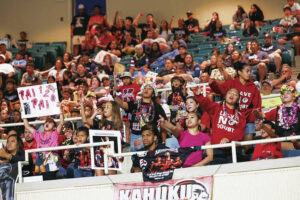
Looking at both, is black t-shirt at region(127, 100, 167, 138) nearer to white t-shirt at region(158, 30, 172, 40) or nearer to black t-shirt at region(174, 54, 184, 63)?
black t-shirt at region(174, 54, 184, 63)

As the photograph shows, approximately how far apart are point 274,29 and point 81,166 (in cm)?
766

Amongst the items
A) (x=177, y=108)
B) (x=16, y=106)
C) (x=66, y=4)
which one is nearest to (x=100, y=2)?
(x=66, y=4)

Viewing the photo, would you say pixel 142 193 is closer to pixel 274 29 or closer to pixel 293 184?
pixel 293 184

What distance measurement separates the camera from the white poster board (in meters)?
8.95

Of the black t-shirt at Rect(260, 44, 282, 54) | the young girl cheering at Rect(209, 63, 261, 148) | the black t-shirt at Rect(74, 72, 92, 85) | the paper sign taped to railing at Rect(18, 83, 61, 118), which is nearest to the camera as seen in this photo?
the young girl cheering at Rect(209, 63, 261, 148)

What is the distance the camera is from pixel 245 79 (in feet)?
32.0

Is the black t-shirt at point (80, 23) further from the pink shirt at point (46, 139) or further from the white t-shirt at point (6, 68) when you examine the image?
the pink shirt at point (46, 139)

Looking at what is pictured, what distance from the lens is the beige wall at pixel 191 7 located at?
61.1ft

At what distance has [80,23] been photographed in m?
19.0

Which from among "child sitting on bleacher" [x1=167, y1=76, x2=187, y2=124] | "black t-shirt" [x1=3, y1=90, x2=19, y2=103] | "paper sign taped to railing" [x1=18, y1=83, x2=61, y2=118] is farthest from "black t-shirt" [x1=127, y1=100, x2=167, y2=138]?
"black t-shirt" [x1=3, y1=90, x2=19, y2=103]

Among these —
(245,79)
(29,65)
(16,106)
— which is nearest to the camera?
(245,79)

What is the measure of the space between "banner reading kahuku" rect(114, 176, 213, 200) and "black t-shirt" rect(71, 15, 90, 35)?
10922 mm

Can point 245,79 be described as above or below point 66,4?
below

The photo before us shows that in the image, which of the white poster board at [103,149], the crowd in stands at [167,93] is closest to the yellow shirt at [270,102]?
the crowd in stands at [167,93]
